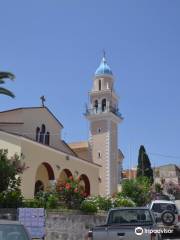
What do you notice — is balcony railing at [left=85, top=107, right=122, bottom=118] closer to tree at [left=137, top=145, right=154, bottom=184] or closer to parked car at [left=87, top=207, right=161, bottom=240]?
tree at [left=137, top=145, right=154, bottom=184]

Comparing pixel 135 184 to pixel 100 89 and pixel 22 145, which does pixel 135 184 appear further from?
pixel 100 89

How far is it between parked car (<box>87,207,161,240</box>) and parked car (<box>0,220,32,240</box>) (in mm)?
4629

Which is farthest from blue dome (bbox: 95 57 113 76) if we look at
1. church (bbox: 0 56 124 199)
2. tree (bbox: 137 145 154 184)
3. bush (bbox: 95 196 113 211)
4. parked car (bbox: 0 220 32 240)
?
parked car (bbox: 0 220 32 240)

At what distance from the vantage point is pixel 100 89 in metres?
61.8

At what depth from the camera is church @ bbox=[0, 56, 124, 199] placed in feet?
111

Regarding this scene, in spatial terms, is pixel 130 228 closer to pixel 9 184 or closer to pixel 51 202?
pixel 51 202

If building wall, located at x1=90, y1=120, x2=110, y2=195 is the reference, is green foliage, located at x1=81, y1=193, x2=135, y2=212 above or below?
below

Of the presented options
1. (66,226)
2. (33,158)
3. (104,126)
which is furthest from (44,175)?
(104,126)

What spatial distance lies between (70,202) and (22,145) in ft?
36.3

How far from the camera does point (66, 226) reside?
20.9 meters

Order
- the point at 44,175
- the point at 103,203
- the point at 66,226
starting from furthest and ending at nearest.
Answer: the point at 44,175 → the point at 103,203 → the point at 66,226

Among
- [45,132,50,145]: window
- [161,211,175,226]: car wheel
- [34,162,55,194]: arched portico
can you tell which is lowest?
[161,211,175,226]: car wheel

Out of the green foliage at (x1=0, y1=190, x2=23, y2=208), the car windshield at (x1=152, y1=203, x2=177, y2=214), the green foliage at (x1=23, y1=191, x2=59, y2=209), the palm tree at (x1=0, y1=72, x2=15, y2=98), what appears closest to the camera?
the green foliage at (x1=0, y1=190, x2=23, y2=208)

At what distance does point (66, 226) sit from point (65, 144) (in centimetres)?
2474
